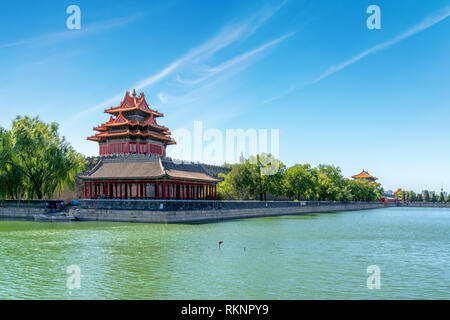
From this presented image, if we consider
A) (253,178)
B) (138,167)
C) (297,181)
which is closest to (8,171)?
(138,167)

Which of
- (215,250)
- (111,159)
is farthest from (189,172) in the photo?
(215,250)

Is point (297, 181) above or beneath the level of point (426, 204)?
above

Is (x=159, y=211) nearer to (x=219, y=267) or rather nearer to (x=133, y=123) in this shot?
(x=219, y=267)

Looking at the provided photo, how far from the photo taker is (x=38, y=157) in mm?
37312

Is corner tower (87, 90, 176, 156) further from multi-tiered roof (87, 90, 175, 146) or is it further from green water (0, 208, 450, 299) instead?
green water (0, 208, 450, 299)

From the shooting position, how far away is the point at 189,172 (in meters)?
42.7

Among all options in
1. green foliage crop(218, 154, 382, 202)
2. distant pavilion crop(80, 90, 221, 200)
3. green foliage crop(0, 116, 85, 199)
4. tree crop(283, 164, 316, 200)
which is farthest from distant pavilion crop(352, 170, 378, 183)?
green foliage crop(0, 116, 85, 199)

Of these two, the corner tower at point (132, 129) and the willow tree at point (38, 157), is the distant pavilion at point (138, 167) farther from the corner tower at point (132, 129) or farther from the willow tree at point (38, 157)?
the willow tree at point (38, 157)

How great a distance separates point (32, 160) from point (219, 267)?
98.1 ft

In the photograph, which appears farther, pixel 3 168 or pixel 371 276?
pixel 3 168

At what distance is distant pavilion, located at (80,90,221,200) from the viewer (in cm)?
3806

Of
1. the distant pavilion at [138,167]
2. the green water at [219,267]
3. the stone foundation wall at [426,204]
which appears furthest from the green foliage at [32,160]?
the stone foundation wall at [426,204]
